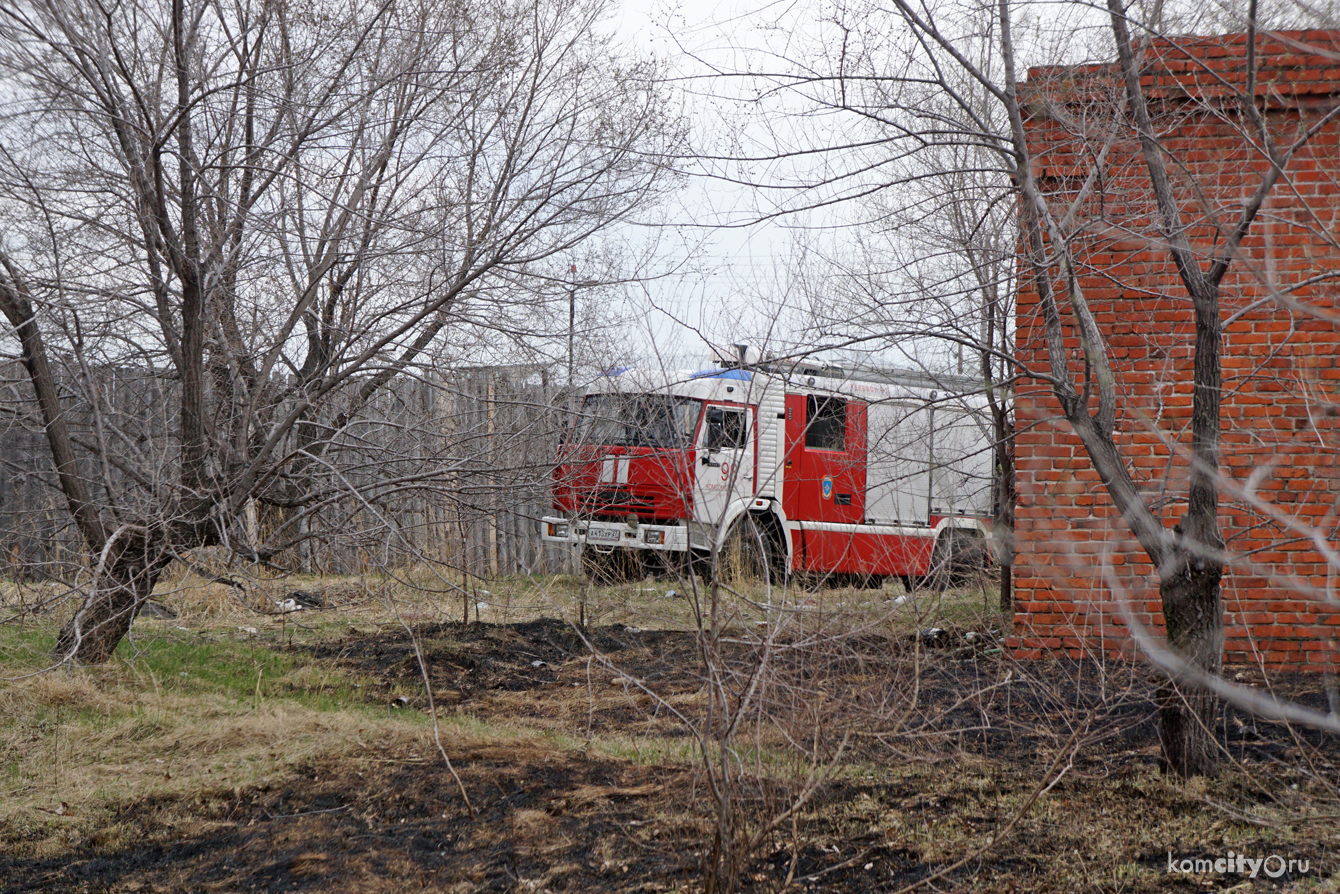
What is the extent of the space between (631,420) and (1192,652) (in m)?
4.93

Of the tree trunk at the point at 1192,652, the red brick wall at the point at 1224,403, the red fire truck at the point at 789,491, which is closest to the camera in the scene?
the tree trunk at the point at 1192,652

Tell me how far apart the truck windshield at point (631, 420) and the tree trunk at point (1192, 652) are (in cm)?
394

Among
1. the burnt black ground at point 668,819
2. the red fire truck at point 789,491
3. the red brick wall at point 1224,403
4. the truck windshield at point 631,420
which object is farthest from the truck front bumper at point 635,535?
the burnt black ground at point 668,819

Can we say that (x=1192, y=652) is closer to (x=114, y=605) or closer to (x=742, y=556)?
(x=114, y=605)

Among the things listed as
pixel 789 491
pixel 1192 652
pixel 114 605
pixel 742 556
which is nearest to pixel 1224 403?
pixel 1192 652

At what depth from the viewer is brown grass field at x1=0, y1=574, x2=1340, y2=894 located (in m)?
3.34

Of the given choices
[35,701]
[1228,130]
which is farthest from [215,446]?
[1228,130]

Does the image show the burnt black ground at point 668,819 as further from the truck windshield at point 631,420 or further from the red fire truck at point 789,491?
the red fire truck at point 789,491

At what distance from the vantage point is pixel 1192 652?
3898mm

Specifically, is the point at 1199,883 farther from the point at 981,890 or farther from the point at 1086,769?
the point at 1086,769

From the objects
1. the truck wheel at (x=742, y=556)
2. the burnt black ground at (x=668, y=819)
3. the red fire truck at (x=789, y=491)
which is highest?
the red fire truck at (x=789, y=491)

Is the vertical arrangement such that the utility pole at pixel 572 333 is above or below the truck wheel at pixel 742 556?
above

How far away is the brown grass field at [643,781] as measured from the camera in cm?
334

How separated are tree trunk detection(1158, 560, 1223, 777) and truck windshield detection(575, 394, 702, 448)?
3941 mm
